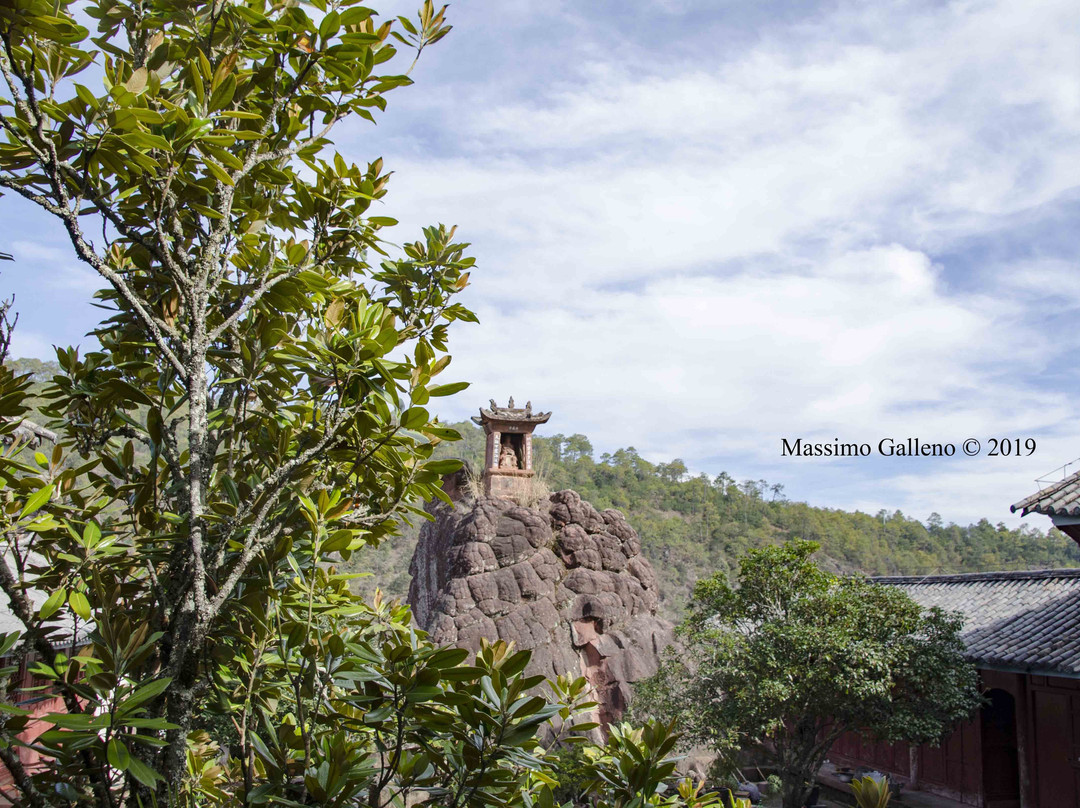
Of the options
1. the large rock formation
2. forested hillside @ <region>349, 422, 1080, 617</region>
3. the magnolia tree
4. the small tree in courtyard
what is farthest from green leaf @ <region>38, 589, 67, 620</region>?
forested hillside @ <region>349, 422, 1080, 617</region>

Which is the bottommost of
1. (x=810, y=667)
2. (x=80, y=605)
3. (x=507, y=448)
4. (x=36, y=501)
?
(x=810, y=667)

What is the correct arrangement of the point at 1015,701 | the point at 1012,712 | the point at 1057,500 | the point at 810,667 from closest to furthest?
the point at 1057,500, the point at 810,667, the point at 1015,701, the point at 1012,712

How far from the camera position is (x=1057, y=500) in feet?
29.5

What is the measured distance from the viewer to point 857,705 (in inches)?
408

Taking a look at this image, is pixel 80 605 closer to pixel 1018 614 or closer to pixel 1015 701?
pixel 1015 701

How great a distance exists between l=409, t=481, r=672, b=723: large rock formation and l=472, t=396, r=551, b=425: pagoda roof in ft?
7.37

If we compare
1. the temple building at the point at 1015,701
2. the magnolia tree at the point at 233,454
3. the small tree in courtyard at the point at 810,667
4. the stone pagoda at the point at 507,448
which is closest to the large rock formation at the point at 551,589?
the stone pagoda at the point at 507,448

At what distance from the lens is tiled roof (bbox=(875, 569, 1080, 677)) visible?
32.6ft

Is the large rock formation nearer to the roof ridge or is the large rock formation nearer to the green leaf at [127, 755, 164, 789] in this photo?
the roof ridge

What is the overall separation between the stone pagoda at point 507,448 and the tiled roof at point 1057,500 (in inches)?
494

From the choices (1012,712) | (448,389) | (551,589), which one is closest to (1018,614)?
(1012,712)

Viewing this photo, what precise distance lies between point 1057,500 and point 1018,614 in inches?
177

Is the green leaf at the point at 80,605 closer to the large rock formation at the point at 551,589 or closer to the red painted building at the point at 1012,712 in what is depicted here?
the red painted building at the point at 1012,712

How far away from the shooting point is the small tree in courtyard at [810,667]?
1015cm
